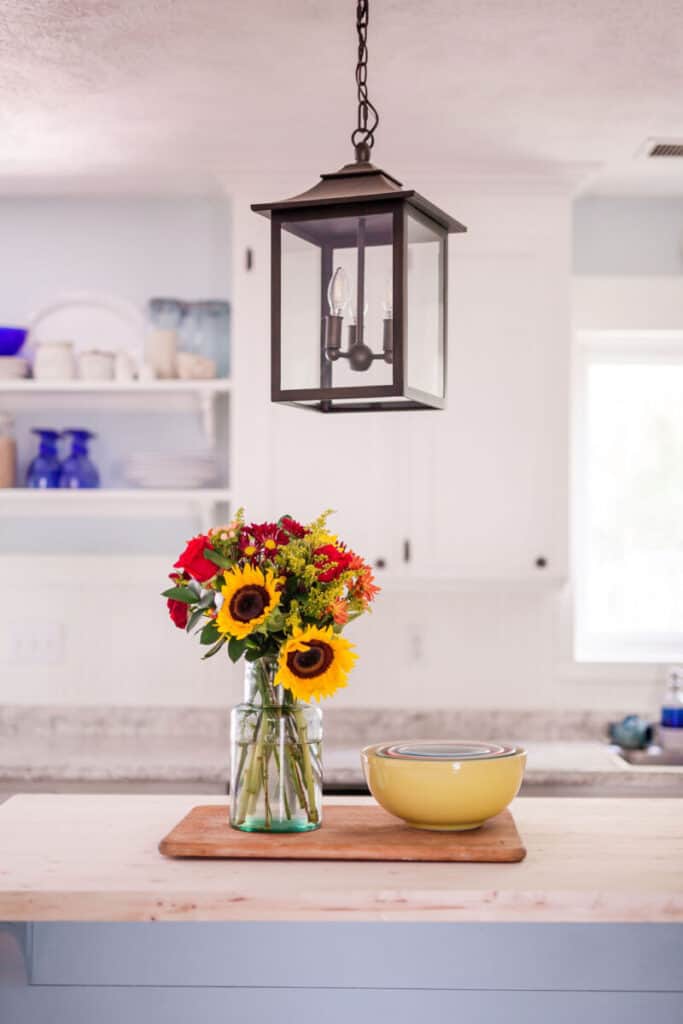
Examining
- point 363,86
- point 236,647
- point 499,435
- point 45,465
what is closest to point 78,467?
point 45,465

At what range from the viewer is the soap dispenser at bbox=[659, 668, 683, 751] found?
3541 mm

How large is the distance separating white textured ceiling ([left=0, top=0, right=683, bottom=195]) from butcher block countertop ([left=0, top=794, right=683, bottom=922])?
5.29 feet

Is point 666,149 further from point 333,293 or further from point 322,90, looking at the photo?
point 333,293

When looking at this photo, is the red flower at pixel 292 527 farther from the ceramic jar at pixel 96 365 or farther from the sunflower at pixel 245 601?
the ceramic jar at pixel 96 365

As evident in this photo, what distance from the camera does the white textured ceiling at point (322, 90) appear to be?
246cm

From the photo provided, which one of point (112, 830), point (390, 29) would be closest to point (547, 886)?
point (112, 830)

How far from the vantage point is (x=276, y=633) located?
1.83 m

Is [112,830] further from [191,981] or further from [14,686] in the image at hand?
[14,686]

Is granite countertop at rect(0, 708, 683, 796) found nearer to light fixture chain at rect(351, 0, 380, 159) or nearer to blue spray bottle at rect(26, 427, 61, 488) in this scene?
blue spray bottle at rect(26, 427, 61, 488)

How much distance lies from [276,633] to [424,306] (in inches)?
21.2

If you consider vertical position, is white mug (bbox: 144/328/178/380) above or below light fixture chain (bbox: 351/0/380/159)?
below

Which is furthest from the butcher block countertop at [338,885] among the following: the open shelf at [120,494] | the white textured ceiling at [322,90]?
the open shelf at [120,494]

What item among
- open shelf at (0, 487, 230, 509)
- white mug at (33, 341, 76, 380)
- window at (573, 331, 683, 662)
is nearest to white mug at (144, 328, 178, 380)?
white mug at (33, 341, 76, 380)

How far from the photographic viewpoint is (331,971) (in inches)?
69.6
